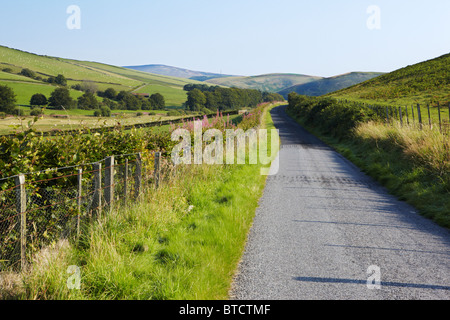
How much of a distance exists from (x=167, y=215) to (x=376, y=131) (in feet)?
48.3

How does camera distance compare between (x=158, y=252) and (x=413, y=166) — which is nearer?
(x=158, y=252)

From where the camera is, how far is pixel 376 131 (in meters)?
17.5

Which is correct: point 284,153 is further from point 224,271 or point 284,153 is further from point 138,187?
point 224,271

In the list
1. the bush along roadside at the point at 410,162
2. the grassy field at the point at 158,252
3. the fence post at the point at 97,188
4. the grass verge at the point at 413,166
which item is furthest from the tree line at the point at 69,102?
the bush along roadside at the point at 410,162

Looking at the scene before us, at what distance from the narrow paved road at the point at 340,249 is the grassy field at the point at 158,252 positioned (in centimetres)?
36

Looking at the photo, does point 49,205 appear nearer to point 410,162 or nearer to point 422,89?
point 410,162

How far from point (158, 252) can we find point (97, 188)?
4.95ft

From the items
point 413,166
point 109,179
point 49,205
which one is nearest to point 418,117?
point 413,166

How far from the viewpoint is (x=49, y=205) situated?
4.32m

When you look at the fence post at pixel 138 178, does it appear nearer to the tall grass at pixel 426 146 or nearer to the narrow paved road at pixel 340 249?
the narrow paved road at pixel 340 249

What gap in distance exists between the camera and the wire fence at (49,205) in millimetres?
4078

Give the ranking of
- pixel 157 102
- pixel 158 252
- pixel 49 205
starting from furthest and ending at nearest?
pixel 157 102 < pixel 158 252 < pixel 49 205

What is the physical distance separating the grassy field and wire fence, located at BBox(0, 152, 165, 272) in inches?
11.7
